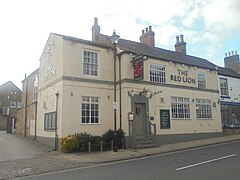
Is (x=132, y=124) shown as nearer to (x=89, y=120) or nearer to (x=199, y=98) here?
(x=89, y=120)

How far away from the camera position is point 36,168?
11.5 m

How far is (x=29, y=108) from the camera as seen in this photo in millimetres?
27234

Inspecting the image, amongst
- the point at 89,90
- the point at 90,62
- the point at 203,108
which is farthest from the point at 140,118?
the point at 203,108

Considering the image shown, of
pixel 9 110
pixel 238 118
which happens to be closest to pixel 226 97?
pixel 238 118

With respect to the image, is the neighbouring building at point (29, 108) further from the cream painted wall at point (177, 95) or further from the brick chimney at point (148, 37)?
the brick chimney at point (148, 37)

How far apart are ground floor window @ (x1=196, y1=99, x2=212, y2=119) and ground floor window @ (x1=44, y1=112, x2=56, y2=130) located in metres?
12.3

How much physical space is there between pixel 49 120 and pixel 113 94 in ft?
16.8

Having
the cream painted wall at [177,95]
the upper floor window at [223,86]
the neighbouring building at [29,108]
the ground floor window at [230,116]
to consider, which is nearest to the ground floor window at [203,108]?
→ the cream painted wall at [177,95]

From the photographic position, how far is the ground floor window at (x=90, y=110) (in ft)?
60.3

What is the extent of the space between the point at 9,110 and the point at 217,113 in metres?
45.5

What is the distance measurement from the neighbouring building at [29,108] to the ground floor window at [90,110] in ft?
25.3

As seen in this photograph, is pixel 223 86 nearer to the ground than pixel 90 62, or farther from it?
nearer to the ground

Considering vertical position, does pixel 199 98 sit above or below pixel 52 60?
below

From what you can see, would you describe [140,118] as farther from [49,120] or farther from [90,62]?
[49,120]
